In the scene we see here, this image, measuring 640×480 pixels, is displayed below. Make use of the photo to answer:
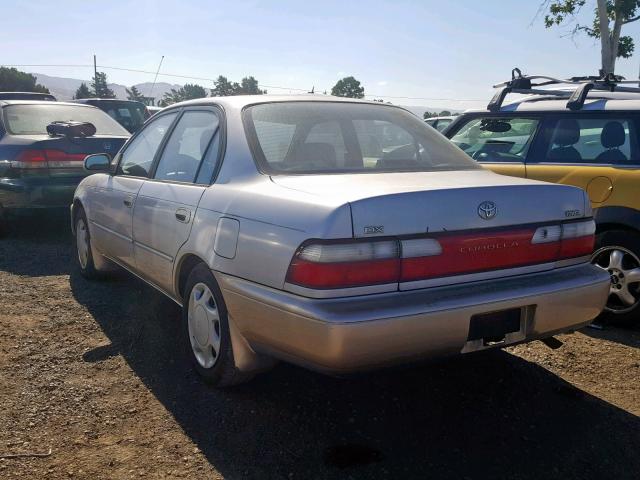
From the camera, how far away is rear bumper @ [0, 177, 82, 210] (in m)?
6.30

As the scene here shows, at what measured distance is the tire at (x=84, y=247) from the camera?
513 cm

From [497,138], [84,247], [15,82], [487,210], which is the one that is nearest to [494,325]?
[487,210]

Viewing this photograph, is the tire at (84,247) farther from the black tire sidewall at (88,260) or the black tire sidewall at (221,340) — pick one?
the black tire sidewall at (221,340)

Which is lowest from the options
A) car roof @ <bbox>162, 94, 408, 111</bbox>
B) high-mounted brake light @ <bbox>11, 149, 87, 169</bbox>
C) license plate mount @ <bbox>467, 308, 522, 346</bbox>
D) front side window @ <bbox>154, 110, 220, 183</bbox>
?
license plate mount @ <bbox>467, 308, 522, 346</bbox>

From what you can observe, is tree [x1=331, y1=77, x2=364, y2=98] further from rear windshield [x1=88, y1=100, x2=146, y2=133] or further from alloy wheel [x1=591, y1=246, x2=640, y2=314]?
alloy wheel [x1=591, y1=246, x2=640, y2=314]

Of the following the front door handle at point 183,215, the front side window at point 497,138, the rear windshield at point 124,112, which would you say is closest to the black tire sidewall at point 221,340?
the front door handle at point 183,215

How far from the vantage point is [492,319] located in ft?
8.53

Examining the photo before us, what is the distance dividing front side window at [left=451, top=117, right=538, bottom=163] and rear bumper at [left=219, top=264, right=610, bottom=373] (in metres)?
2.16

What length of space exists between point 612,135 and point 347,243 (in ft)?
9.42

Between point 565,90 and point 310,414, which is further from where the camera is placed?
point 565,90

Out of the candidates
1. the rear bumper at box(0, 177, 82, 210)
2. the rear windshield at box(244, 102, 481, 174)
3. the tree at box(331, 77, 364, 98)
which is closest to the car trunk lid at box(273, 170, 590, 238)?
the rear windshield at box(244, 102, 481, 174)

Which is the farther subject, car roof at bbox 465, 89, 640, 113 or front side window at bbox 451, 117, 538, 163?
front side window at bbox 451, 117, 538, 163

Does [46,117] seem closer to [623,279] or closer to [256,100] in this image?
[256,100]

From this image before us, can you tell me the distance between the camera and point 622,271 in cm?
411
